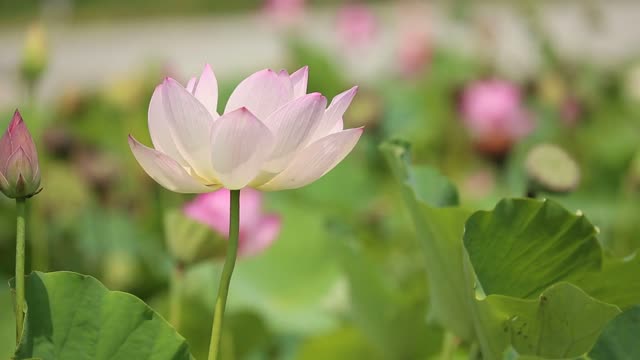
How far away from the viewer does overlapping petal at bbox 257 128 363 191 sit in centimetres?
44

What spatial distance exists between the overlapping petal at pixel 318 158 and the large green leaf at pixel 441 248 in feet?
0.43

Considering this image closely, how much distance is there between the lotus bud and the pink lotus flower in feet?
2.10

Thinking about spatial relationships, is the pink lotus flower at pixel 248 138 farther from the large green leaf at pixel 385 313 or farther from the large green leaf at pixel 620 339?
the large green leaf at pixel 385 313

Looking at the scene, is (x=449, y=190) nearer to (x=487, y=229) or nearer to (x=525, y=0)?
(x=487, y=229)

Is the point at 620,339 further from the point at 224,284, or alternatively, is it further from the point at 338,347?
the point at 338,347

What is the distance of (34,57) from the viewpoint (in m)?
1.06

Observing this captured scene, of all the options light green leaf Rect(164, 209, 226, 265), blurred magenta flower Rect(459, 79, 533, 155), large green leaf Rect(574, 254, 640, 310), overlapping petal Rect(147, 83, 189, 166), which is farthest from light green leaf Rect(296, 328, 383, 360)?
blurred magenta flower Rect(459, 79, 533, 155)

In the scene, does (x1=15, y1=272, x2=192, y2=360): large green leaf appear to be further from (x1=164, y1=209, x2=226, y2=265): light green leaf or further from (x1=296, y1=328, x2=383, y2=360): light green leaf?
(x1=296, y1=328, x2=383, y2=360): light green leaf

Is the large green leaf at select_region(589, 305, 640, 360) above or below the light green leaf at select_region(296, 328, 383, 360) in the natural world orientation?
above

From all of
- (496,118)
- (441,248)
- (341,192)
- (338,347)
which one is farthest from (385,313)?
(496,118)

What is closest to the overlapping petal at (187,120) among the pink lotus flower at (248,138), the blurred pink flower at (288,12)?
the pink lotus flower at (248,138)

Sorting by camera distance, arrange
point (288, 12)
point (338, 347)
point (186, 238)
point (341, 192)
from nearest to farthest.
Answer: point (186, 238)
point (338, 347)
point (341, 192)
point (288, 12)

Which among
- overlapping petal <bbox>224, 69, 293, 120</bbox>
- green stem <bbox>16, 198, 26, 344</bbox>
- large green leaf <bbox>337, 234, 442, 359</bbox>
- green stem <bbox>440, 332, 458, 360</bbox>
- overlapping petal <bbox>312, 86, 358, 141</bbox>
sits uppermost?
overlapping petal <bbox>224, 69, 293, 120</bbox>

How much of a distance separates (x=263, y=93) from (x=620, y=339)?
173 millimetres
